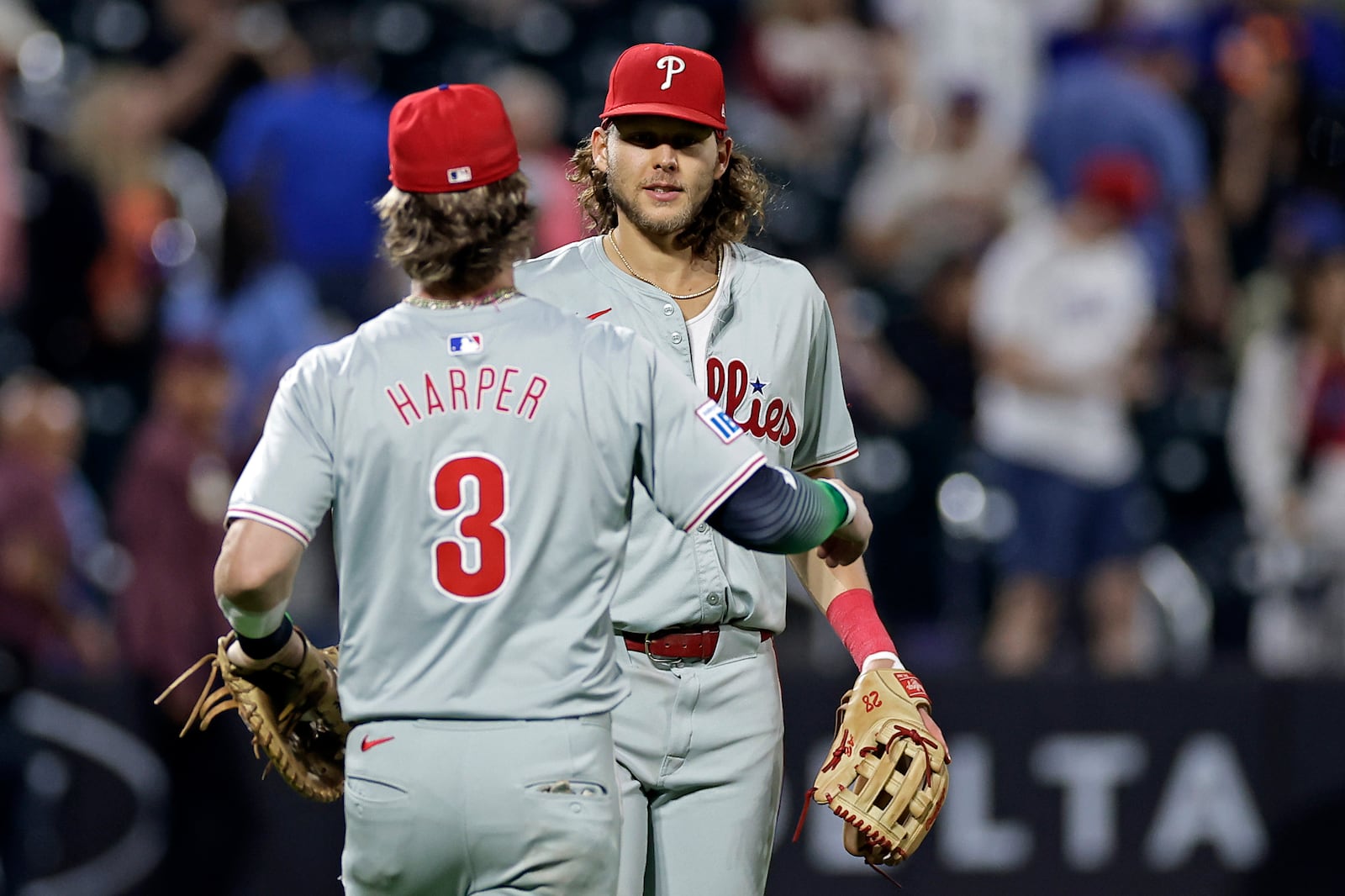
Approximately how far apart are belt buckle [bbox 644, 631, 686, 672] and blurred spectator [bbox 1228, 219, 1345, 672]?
170 inches

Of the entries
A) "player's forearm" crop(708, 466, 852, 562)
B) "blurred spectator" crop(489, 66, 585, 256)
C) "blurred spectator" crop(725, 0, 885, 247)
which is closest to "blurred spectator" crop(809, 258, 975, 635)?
"blurred spectator" crop(725, 0, 885, 247)

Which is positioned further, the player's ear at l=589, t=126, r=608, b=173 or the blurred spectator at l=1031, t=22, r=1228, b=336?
the blurred spectator at l=1031, t=22, r=1228, b=336

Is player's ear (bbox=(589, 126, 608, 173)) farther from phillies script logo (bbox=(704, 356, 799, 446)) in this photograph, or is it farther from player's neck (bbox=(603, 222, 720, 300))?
phillies script logo (bbox=(704, 356, 799, 446))

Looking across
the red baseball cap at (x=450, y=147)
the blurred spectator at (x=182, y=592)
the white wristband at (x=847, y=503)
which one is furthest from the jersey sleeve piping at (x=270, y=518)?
the blurred spectator at (x=182, y=592)

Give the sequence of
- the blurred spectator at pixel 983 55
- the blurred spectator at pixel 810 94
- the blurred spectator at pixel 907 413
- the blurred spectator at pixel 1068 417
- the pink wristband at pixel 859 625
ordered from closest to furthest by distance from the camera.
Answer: the pink wristband at pixel 859 625, the blurred spectator at pixel 1068 417, the blurred spectator at pixel 907 413, the blurred spectator at pixel 810 94, the blurred spectator at pixel 983 55

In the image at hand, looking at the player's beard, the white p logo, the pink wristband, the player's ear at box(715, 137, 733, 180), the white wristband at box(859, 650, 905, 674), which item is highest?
the white p logo

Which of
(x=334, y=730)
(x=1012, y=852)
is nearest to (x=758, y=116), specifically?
(x=1012, y=852)

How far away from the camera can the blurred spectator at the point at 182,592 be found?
6547 mm

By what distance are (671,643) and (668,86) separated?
1036 millimetres

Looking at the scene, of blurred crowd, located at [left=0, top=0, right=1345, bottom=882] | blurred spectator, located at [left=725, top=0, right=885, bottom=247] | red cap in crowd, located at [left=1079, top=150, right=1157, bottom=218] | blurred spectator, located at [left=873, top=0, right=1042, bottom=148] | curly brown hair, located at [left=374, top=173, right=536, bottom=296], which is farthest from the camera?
blurred spectator, located at [left=873, top=0, right=1042, bottom=148]

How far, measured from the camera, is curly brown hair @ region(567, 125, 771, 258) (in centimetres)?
367

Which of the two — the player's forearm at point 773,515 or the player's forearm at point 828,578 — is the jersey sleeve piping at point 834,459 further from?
the player's forearm at point 773,515

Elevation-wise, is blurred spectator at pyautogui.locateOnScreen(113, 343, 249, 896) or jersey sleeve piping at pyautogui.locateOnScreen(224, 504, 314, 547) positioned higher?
jersey sleeve piping at pyautogui.locateOnScreen(224, 504, 314, 547)

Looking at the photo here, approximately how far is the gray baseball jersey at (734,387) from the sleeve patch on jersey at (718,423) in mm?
491
